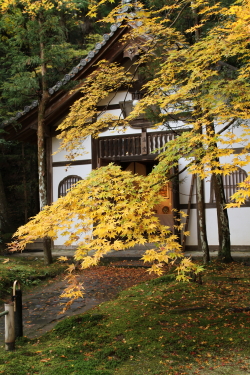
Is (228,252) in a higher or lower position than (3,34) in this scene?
lower

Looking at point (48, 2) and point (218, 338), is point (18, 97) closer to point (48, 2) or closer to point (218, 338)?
point (48, 2)

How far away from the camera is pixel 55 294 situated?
845 centimetres

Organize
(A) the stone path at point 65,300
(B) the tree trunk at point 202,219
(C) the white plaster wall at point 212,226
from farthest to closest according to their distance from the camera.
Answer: (C) the white plaster wall at point 212,226, (B) the tree trunk at point 202,219, (A) the stone path at point 65,300

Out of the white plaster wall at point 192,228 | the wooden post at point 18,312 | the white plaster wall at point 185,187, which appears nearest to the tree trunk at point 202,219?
the white plaster wall at point 192,228

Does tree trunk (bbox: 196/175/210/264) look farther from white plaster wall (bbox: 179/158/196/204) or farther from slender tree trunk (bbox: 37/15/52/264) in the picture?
slender tree trunk (bbox: 37/15/52/264)

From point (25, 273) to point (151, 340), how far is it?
17.7ft

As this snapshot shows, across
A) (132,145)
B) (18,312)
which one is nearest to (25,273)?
(18,312)

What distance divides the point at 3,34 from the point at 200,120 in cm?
934

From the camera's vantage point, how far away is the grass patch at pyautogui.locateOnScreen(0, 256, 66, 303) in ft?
27.9

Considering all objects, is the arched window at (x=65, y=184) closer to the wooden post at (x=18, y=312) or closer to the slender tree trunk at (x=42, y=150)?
the slender tree trunk at (x=42, y=150)

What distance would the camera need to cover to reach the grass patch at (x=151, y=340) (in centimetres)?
432

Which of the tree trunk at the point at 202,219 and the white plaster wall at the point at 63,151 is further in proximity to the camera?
the white plaster wall at the point at 63,151

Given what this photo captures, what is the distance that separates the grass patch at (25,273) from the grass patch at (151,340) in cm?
281

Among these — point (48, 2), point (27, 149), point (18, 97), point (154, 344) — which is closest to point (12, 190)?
point (27, 149)
